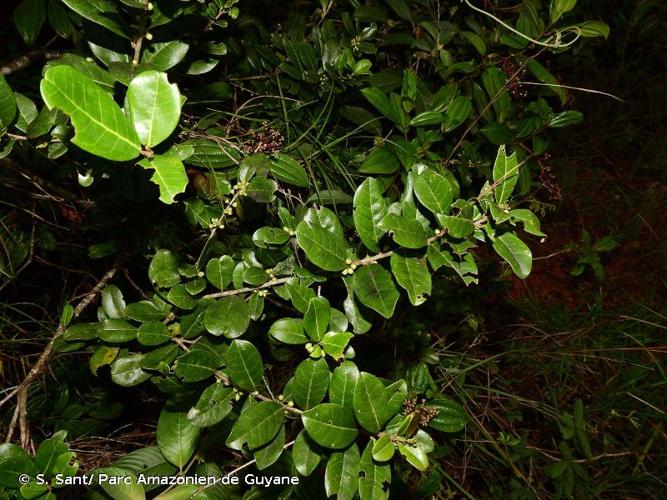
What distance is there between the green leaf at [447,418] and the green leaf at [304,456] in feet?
2.46

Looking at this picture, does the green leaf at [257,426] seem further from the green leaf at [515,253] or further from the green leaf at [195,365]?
the green leaf at [515,253]

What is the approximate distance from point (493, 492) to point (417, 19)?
202 cm

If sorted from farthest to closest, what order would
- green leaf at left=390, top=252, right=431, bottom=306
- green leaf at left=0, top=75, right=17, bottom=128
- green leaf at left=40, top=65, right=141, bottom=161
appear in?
green leaf at left=390, top=252, right=431, bottom=306 < green leaf at left=0, top=75, right=17, bottom=128 < green leaf at left=40, top=65, right=141, bottom=161

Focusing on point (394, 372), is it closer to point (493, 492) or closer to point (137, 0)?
point (493, 492)

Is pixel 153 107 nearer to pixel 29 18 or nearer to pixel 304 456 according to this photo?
pixel 304 456

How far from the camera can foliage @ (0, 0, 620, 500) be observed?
852 mm

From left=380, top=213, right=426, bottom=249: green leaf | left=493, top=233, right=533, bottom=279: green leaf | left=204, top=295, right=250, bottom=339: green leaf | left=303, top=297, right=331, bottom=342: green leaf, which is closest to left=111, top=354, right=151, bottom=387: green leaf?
left=204, top=295, right=250, bottom=339: green leaf

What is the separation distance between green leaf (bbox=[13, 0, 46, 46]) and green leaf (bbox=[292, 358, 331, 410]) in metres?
1.11

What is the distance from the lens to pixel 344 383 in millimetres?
887

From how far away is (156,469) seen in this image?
116cm

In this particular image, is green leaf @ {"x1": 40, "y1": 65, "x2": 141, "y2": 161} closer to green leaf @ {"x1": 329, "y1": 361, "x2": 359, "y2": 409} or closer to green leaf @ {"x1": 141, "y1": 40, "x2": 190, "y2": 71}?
green leaf @ {"x1": 141, "y1": 40, "x2": 190, "y2": 71}

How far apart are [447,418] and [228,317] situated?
2.99 feet

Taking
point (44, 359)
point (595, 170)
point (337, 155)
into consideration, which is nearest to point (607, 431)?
point (595, 170)

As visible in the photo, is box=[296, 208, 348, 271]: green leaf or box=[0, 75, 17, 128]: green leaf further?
box=[296, 208, 348, 271]: green leaf
